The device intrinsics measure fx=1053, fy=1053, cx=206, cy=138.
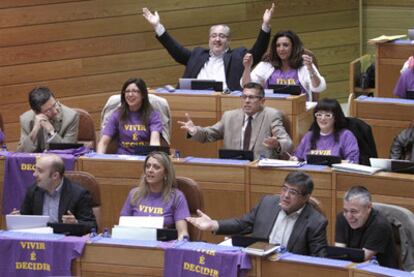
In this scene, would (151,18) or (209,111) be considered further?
(151,18)

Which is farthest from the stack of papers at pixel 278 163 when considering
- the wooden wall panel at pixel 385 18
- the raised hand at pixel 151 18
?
the wooden wall panel at pixel 385 18

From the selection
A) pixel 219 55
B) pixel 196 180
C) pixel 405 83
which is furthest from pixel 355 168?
pixel 219 55

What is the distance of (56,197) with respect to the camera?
22.0ft

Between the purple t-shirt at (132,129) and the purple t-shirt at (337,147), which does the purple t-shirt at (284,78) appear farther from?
the purple t-shirt at (337,147)

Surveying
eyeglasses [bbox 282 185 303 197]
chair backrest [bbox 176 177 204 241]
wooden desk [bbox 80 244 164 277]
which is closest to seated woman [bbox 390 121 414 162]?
chair backrest [bbox 176 177 204 241]

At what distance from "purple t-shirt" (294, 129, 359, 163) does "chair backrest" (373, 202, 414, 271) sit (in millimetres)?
1327

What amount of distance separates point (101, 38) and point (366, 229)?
17.6 feet

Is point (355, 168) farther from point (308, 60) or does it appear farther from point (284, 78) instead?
point (284, 78)

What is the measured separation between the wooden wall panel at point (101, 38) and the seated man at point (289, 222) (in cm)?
449

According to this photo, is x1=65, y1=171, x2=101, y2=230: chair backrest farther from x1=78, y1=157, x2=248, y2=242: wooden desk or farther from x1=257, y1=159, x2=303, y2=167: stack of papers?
x1=257, y1=159, x2=303, y2=167: stack of papers

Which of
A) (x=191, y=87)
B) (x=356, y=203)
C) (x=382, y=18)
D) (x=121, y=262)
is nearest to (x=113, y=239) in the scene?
(x=121, y=262)

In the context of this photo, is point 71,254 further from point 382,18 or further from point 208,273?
point 382,18

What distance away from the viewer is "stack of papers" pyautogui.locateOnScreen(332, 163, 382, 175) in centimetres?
685

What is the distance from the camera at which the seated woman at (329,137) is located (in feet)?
24.5
